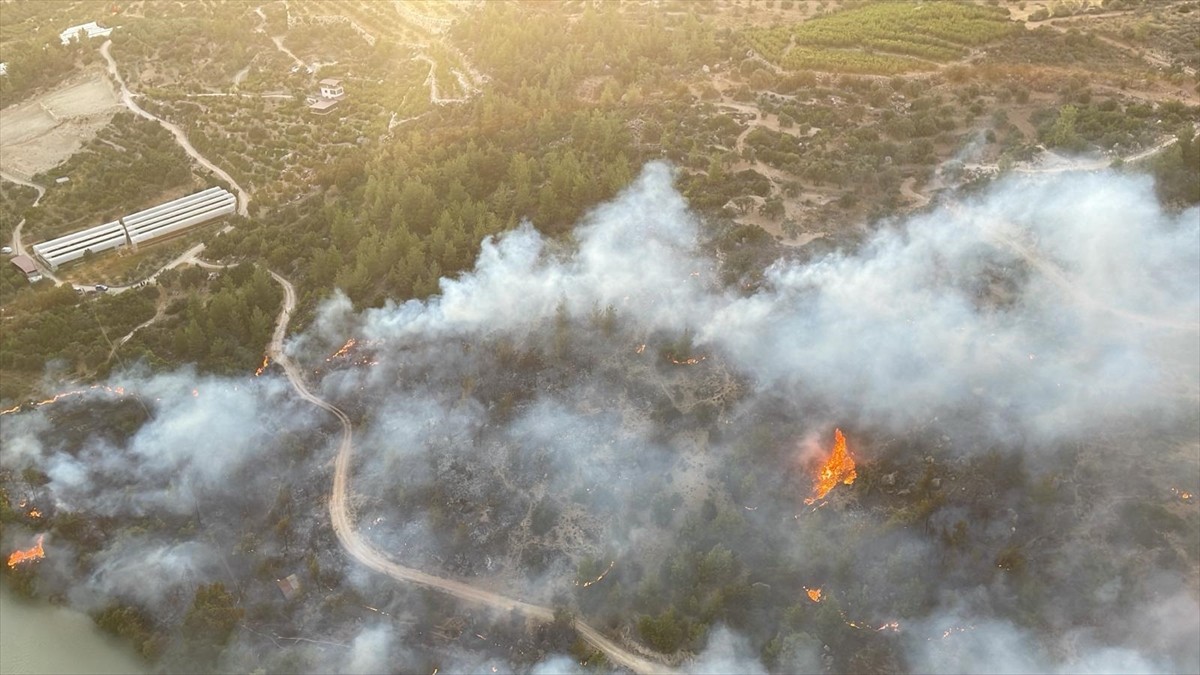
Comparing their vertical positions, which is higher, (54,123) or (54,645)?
(54,123)

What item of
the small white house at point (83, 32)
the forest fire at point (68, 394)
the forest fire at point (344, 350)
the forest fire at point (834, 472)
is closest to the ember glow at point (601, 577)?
the forest fire at point (834, 472)

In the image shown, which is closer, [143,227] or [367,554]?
[367,554]

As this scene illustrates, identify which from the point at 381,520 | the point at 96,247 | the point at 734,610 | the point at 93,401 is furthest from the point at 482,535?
the point at 96,247

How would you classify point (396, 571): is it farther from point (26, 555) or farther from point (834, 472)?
point (834, 472)

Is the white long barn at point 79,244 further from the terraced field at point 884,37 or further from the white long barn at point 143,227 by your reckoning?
the terraced field at point 884,37

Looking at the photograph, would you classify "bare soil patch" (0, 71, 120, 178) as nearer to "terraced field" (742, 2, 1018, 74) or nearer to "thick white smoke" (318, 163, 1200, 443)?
"thick white smoke" (318, 163, 1200, 443)

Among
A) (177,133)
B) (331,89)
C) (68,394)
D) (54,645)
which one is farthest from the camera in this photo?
(331,89)

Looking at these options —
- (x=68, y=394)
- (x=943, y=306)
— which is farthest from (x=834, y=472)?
(x=68, y=394)

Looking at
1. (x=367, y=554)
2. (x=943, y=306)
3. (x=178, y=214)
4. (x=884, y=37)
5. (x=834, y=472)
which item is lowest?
(x=367, y=554)
